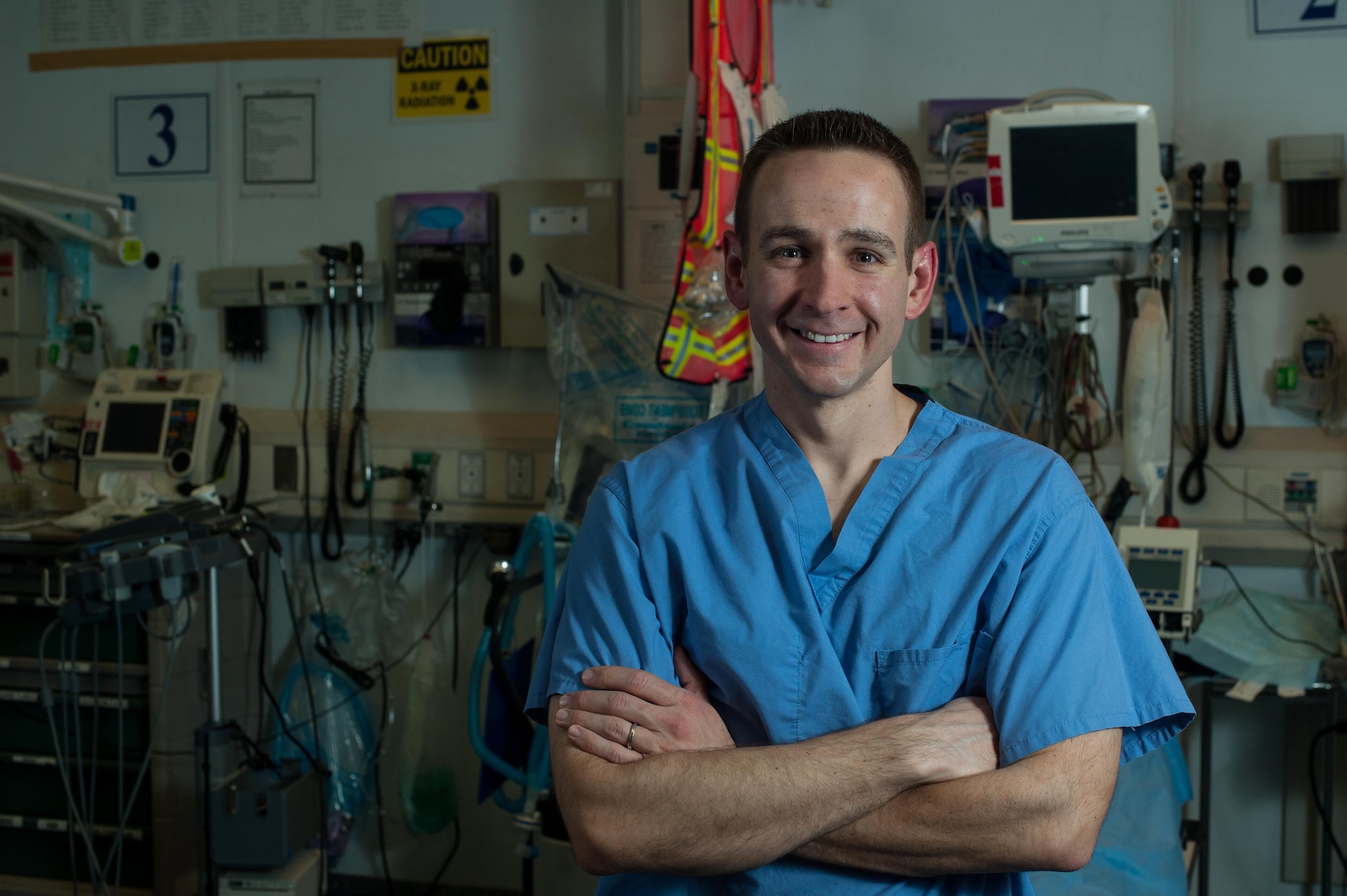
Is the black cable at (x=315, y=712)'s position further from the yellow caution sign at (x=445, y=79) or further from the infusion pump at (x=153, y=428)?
the yellow caution sign at (x=445, y=79)

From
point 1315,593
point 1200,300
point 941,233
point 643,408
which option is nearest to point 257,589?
point 643,408

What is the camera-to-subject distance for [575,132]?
3.01m

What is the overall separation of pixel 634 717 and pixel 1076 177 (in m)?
1.81

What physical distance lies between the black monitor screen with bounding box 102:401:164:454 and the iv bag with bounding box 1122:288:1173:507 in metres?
2.66

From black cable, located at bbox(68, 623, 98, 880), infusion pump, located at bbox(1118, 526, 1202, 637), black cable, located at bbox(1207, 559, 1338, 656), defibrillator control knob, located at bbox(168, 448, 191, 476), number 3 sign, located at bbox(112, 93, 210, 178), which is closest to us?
infusion pump, located at bbox(1118, 526, 1202, 637)

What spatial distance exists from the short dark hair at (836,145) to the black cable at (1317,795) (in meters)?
2.01

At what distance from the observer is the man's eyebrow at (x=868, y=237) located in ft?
3.76

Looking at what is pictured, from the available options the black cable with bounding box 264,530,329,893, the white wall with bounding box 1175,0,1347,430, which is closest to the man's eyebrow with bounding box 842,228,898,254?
the black cable with bounding box 264,530,329,893

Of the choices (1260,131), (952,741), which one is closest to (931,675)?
(952,741)

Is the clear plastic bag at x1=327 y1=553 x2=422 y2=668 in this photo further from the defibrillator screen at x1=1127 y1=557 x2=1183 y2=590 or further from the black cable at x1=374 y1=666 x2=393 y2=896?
the defibrillator screen at x1=1127 y1=557 x2=1183 y2=590

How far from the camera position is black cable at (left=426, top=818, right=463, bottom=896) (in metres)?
3.08

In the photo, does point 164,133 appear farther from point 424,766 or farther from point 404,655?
point 424,766

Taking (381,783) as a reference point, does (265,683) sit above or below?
above

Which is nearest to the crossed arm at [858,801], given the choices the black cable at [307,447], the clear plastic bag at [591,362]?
the clear plastic bag at [591,362]
